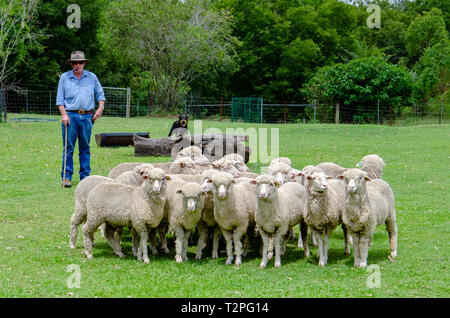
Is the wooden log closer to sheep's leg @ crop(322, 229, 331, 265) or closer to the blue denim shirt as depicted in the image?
the blue denim shirt

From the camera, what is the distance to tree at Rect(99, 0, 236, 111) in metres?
36.2

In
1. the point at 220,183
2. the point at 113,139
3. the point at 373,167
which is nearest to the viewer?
the point at 220,183

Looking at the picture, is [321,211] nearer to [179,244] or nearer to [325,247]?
[325,247]

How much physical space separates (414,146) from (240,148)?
9319 millimetres

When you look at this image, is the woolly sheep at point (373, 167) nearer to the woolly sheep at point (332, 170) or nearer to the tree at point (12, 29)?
the woolly sheep at point (332, 170)

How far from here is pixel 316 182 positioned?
7398mm

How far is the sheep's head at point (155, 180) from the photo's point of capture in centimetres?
748

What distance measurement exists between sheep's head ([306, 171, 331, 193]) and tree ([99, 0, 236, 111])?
98.8ft

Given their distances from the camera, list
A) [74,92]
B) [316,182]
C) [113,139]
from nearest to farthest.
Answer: [316,182], [74,92], [113,139]

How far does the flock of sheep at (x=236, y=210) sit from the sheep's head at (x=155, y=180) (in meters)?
0.01

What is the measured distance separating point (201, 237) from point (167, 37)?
1195 inches

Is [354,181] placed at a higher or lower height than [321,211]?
Result: higher

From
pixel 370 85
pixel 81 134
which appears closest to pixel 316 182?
pixel 81 134

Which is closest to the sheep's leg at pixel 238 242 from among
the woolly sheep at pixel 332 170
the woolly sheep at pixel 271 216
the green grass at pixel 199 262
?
the green grass at pixel 199 262
